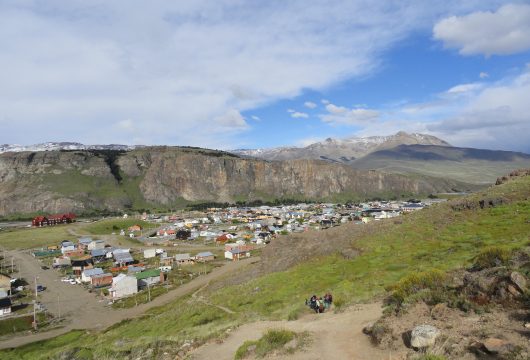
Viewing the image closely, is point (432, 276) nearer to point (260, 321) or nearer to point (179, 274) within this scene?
point (260, 321)

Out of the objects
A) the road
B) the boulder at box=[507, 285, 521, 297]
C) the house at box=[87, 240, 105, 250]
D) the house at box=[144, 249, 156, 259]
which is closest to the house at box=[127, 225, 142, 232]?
the house at box=[87, 240, 105, 250]

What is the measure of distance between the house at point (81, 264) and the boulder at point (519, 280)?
348ft

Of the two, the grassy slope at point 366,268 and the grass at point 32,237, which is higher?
the grassy slope at point 366,268

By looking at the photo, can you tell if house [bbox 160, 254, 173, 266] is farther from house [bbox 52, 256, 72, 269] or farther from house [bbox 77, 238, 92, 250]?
house [bbox 77, 238, 92, 250]

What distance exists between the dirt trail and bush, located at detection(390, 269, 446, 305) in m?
1.41

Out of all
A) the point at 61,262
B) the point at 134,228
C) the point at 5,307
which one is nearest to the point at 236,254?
the point at 61,262

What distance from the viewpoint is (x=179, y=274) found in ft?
310

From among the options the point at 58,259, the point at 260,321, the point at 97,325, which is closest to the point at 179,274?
the point at 97,325

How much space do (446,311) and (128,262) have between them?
10654 centimetres

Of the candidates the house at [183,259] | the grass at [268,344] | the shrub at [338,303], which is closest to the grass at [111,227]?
the house at [183,259]

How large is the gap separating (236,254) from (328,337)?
91.8m

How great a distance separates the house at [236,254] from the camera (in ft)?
357

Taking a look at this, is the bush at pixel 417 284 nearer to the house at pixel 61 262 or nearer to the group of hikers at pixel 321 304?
the group of hikers at pixel 321 304

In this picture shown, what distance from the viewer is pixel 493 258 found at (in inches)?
904
